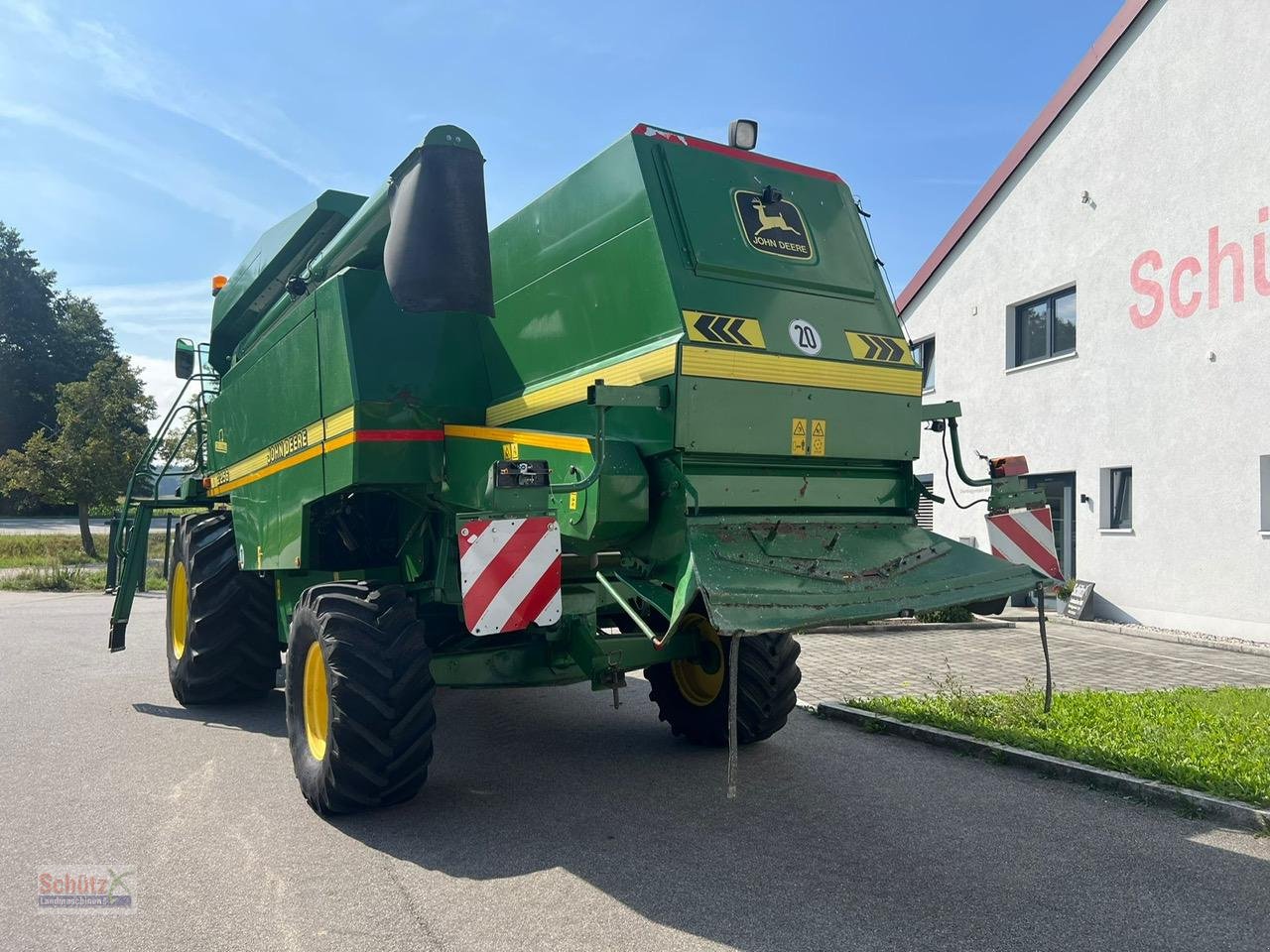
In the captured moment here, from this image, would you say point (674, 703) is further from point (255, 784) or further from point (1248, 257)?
point (1248, 257)

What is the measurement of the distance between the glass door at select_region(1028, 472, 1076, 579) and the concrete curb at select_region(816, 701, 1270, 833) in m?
8.16

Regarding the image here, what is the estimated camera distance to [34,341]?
189 feet

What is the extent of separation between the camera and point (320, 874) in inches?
156

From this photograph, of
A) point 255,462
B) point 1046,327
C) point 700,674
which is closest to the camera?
point 700,674

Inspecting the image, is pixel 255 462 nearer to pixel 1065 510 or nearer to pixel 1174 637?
pixel 1174 637

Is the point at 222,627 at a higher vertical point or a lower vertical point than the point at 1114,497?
lower

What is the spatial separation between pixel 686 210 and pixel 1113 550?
405 inches

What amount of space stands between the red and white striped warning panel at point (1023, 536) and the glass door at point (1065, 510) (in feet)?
30.1

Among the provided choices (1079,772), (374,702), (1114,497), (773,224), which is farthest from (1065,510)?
(374,702)

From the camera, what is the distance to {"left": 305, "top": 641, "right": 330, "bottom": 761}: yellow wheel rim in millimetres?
4910

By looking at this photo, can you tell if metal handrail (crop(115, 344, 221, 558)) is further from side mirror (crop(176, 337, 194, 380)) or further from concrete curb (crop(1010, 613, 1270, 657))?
concrete curb (crop(1010, 613, 1270, 657))

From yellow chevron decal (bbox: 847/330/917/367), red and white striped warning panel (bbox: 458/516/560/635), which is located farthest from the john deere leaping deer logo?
red and white striped warning panel (bbox: 458/516/560/635)

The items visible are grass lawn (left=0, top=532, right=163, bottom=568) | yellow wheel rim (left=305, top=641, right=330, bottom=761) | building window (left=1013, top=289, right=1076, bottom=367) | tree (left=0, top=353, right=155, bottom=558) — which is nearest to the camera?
yellow wheel rim (left=305, top=641, right=330, bottom=761)

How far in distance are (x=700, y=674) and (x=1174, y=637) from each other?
25.8 ft
